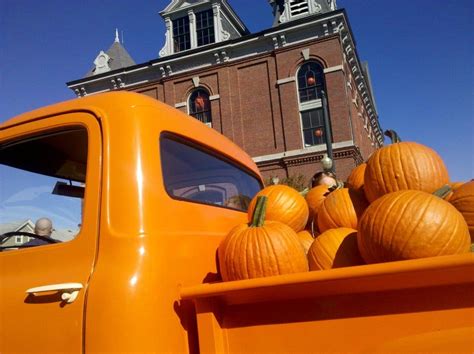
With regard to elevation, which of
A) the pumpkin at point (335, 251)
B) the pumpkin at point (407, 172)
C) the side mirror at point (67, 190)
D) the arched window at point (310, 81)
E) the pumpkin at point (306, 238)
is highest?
the arched window at point (310, 81)

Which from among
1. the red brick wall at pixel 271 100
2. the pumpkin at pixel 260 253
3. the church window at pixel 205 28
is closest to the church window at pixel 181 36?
the church window at pixel 205 28

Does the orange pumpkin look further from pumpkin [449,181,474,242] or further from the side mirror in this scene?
the side mirror

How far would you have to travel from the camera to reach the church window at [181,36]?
22188 mm

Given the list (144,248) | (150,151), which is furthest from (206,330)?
(150,151)

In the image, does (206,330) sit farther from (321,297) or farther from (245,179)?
(245,179)

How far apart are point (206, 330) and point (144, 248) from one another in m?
0.40

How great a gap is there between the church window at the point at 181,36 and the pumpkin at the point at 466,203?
2199cm

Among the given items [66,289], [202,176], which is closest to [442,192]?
[202,176]

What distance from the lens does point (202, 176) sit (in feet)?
7.56

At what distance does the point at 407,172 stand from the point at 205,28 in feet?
71.6

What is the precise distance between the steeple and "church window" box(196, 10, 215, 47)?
211 inches

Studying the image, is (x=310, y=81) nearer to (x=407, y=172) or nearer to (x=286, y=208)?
(x=286, y=208)

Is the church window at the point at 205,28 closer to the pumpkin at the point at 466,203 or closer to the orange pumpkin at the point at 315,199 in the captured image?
the orange pumpkin at the point at 315,199

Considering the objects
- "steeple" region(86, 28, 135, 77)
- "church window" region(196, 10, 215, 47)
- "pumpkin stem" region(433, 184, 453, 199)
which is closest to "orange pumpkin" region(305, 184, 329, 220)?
"pumpkin stem" region(433, 184, 453, 199)
